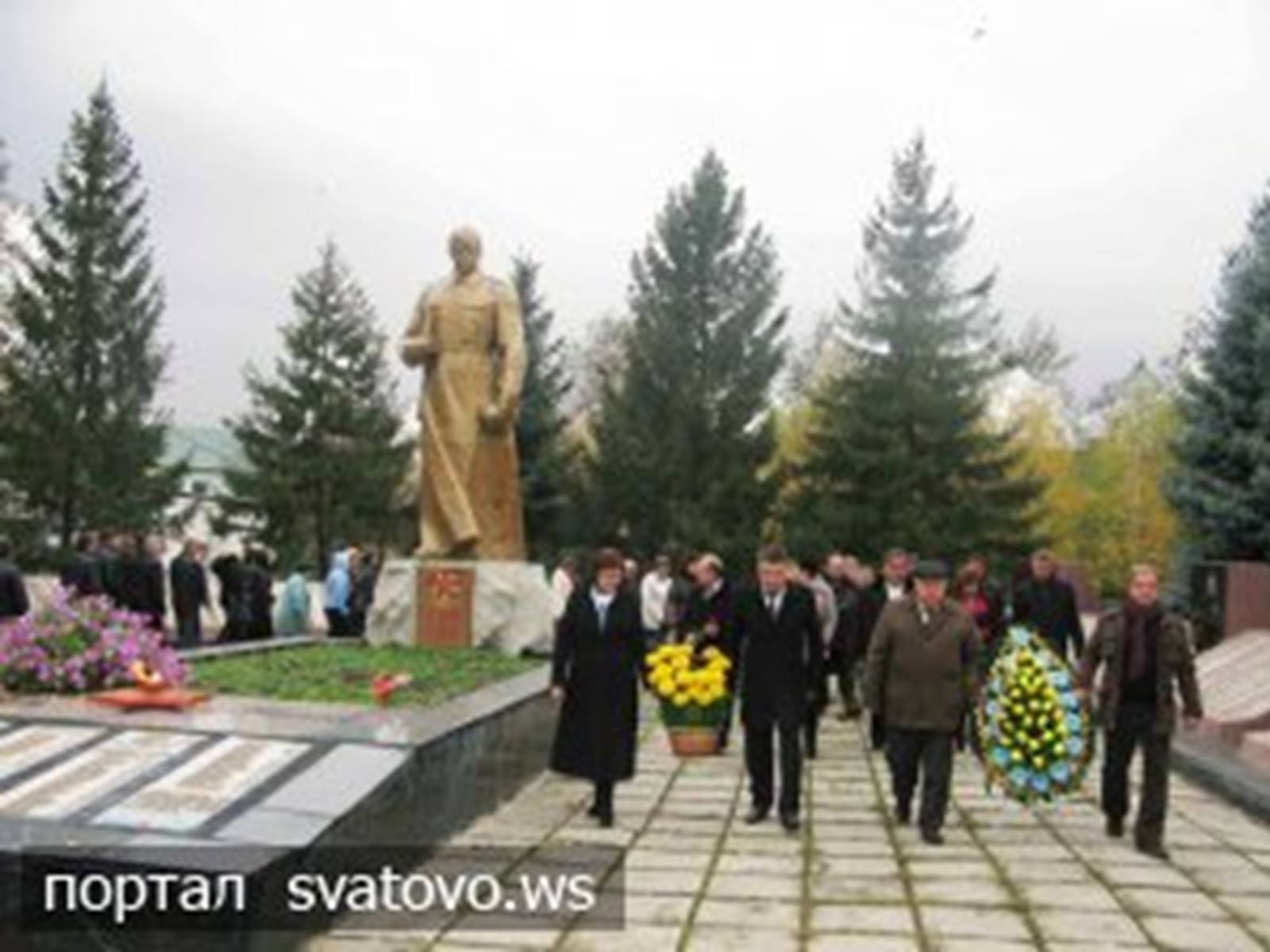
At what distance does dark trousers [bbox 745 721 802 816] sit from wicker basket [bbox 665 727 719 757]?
269cm

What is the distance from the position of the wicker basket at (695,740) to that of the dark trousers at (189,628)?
814cm

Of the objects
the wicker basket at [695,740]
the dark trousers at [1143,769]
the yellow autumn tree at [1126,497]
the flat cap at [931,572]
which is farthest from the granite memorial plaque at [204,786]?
the yellow autumn tree at [1126,497]

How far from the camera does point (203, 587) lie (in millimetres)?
19109

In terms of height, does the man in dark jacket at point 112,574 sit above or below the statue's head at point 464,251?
below

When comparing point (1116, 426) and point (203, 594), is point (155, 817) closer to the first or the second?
point (203, 594)

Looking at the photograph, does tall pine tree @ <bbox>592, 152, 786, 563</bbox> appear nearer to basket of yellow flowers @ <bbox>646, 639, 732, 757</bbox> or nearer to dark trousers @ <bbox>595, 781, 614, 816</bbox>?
basket of yellow flowers @ <bbox>646, 639, 732, 757</bbox>

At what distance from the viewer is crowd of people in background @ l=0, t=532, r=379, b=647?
17172mm

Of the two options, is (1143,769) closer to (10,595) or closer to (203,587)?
(10,595)

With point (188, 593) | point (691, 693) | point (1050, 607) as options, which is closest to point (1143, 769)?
point (691, 693)

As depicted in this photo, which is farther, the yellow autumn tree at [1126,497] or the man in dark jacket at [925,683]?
the yellow autumn tree at [1126,497]

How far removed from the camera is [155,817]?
6262mm

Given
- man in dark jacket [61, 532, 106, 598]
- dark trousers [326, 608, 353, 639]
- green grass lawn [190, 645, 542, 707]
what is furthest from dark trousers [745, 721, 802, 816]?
dark trousers [326, 608, 353, 639]

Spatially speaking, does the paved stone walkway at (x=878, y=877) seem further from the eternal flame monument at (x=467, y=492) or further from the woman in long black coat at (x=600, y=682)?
the eternal flame monument at (x=467, y=492)

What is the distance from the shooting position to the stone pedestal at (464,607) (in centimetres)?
1410
